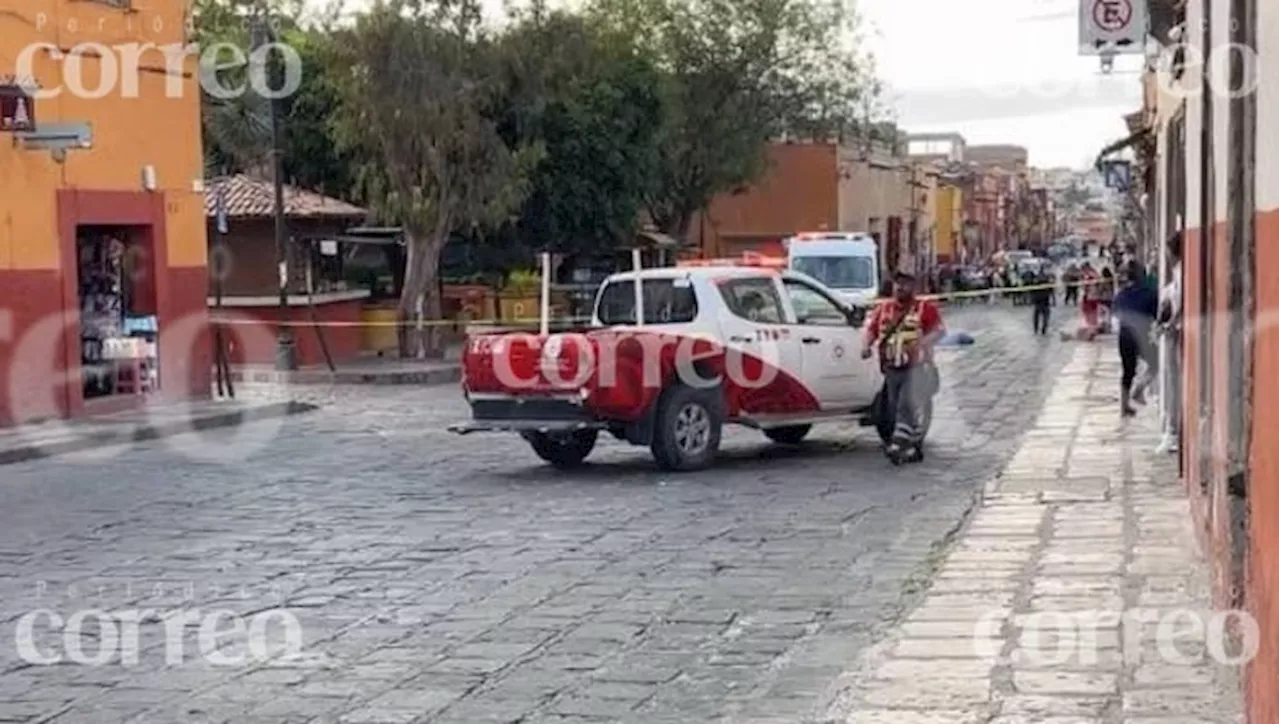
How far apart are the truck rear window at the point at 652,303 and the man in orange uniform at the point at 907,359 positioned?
1.63 meters

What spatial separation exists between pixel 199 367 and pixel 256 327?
8.06m

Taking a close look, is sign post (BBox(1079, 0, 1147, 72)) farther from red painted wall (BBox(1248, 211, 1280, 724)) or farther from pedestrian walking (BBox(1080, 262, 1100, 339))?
pedestrian walking (BBox(1080, 262, 1100, 339))

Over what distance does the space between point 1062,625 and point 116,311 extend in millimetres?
17001

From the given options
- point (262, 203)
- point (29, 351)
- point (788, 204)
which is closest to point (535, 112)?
point (262, 203)

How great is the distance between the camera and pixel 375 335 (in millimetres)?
36000

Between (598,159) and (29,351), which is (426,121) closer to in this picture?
(598,159)

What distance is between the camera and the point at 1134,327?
18266mm

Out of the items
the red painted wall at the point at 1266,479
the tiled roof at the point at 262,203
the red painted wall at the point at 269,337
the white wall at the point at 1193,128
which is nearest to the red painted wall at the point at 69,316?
the red painted wall at the point at 269,337

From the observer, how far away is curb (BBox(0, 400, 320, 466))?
18.0 metres

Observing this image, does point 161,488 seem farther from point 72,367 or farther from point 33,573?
point 72,367

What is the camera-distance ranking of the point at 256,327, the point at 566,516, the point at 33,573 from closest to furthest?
the point at 33,573
the point at 566,516
the point at 256,327

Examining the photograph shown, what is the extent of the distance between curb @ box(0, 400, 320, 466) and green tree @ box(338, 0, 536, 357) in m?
8.21

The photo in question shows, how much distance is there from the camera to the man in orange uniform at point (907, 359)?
15.6 meters

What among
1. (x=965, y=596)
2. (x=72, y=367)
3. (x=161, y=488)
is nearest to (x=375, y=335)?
(x=72, y=367)
